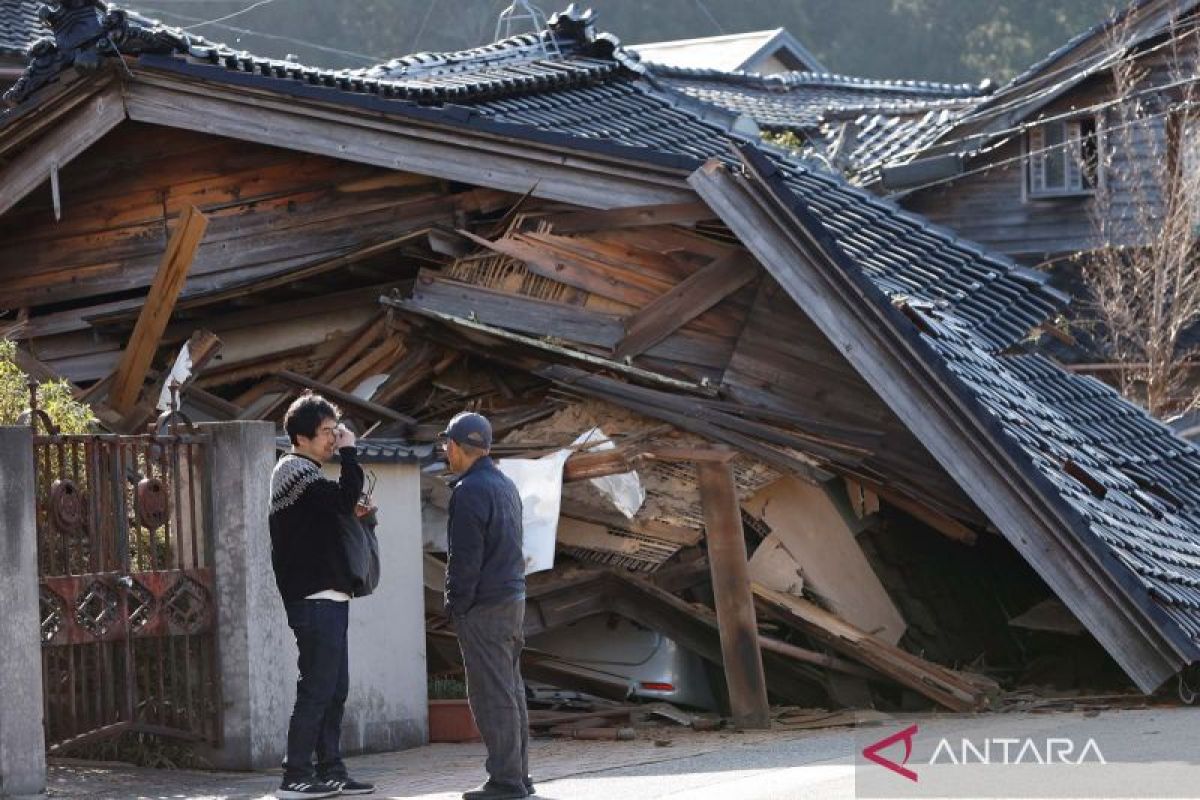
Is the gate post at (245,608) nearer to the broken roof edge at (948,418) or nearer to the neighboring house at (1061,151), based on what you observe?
the broken roof edge at (948,418)

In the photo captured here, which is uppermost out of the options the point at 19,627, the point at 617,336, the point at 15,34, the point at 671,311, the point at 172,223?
the point at 15,34

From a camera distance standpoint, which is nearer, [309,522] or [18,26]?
[309,522]

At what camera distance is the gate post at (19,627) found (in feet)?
28.0

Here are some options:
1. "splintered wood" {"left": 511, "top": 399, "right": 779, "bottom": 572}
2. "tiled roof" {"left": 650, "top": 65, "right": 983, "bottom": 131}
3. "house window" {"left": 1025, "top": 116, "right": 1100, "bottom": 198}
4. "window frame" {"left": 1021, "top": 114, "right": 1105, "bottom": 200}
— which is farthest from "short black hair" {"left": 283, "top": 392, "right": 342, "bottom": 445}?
"house window" {"left": 1025, "top": 116, "right": 1100, "bottom": 198}

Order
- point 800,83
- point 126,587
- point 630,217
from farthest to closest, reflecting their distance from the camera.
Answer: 1. point 800,83
2. point 630,217
3. point 126,587

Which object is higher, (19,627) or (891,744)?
(19,627)

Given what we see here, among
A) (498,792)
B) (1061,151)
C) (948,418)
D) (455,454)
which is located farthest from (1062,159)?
(498,792)

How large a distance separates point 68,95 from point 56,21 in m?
0.56

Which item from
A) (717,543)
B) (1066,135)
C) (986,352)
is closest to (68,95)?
(717,543)

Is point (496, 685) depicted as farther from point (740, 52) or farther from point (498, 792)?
point (740, 52)

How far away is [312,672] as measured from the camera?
849 cm

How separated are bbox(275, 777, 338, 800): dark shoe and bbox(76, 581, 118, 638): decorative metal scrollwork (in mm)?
1357

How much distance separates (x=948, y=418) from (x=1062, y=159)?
824 inches

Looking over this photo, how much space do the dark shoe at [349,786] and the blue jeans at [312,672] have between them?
0.05 m
